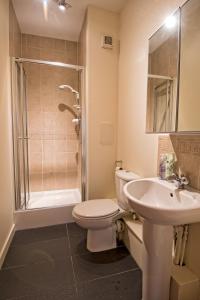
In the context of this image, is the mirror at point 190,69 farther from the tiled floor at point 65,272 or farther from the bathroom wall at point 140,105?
the tiled floor at point 65,272

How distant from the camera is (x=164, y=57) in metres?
1.34

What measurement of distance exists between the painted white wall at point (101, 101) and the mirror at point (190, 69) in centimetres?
110

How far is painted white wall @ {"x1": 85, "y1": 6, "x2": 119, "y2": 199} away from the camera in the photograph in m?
2.03

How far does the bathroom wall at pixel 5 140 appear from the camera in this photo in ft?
5.12

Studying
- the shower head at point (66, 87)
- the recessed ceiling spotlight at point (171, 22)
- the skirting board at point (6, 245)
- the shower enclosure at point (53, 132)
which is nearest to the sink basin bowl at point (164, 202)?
the recessed ceiling spotlight at point (171, 22)

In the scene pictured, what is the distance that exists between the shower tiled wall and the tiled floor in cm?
116

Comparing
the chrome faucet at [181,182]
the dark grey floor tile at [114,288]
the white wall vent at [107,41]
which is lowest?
the dark grey floor tile at [114,288]

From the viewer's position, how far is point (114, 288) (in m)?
1.25

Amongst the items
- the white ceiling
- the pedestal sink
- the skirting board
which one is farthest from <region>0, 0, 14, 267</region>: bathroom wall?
the pedestal sink

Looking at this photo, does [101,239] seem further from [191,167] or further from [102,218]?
[191,167]

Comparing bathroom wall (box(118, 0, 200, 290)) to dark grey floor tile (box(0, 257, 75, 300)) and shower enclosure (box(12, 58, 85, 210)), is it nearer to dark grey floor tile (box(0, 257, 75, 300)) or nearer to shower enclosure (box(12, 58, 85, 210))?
shower enclosure (box(12, 58, 85, 210))

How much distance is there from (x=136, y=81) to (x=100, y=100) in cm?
53

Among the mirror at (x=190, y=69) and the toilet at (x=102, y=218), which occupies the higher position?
the mirror at (x=190, y=69)

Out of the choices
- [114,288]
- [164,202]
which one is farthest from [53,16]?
[114,288]
